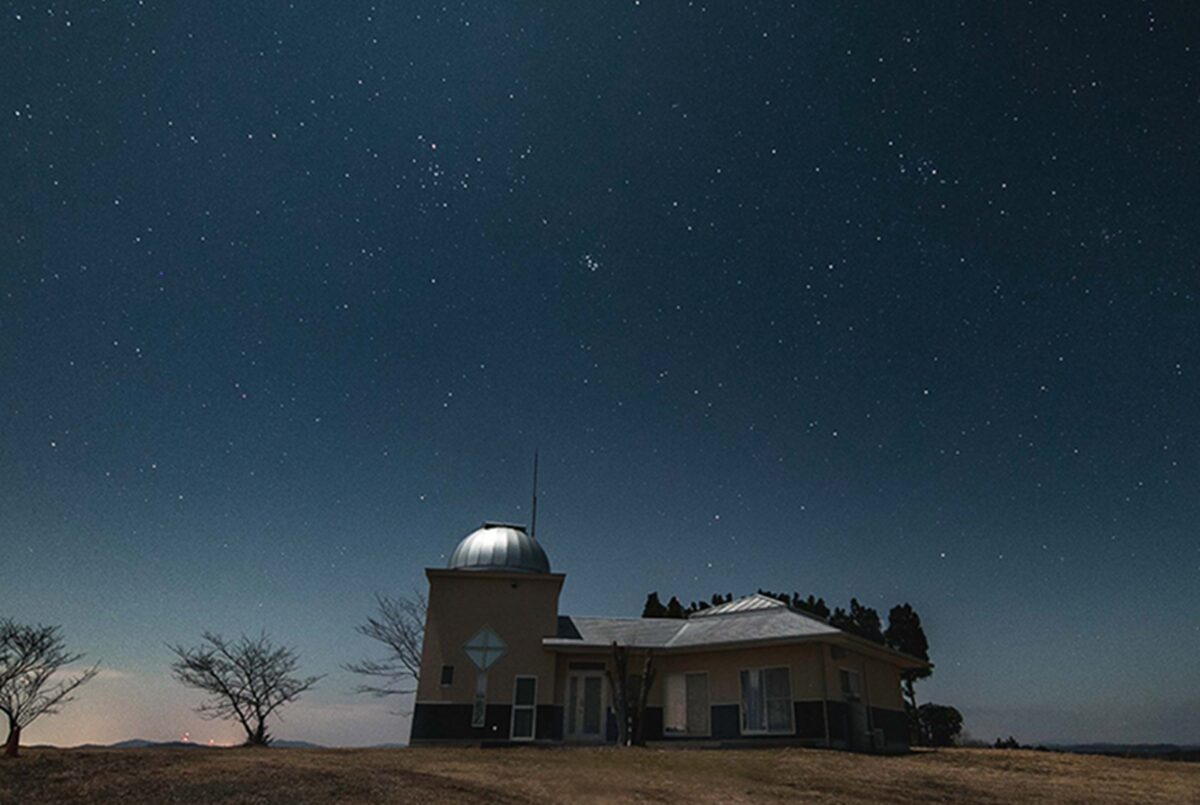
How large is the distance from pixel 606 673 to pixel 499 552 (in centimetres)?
573

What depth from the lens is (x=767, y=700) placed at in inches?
874

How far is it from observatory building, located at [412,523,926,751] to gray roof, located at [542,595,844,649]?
77 millimetres

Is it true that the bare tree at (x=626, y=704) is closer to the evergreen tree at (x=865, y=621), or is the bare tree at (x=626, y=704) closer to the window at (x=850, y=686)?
the window at (x=850, y=686)

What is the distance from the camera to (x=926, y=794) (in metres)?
12.7

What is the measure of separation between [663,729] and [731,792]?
1324cm

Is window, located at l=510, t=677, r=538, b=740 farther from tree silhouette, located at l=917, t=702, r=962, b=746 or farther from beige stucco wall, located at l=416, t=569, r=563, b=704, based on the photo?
tree silhouette, located at l=917, t=702, r=962, b=746

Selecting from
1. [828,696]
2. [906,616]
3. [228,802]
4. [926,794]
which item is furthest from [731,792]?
[906,616]

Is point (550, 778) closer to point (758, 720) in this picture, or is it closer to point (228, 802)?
point (228, 802)

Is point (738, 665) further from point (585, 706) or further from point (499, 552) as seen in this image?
point (499, 552)

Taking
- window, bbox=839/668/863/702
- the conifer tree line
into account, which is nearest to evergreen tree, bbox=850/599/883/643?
the conifer tree line

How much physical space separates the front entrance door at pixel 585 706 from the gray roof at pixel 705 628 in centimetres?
128

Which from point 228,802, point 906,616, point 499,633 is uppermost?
point 906,616

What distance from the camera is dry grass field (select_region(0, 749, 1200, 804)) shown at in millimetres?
9367

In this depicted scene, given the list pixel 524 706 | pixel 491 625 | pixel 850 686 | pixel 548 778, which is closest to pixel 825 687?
pixel 850 686
